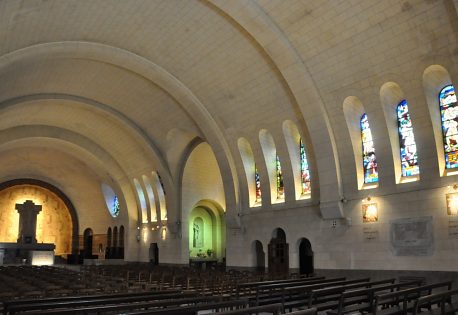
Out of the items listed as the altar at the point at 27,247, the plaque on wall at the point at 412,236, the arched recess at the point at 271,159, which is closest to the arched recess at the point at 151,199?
the altar at the point at 27,247

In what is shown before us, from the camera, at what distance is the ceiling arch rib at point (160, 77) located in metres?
17.2

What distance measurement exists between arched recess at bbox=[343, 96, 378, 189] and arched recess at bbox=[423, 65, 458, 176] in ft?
8.35

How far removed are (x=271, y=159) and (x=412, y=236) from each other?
7.68 m

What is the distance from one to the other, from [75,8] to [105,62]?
196 inches

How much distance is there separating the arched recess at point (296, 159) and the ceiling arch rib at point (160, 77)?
148 inches

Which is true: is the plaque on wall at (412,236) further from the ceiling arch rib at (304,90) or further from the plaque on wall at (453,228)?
the ceiling arch rib at (304,90)

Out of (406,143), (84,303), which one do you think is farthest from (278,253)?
(84,303)

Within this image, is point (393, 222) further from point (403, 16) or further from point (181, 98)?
point (181, 98)

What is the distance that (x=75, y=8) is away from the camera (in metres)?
15.5

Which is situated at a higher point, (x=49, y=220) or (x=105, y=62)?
(x=105, y=62)

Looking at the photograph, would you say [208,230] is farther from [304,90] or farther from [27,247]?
[304,90]

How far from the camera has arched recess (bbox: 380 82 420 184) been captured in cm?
1484

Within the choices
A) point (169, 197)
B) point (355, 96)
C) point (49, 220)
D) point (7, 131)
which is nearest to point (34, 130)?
point (7, 131)

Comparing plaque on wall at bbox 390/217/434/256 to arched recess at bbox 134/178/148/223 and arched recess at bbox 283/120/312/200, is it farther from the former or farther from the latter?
arched recess at bbox 134/178/148/223
